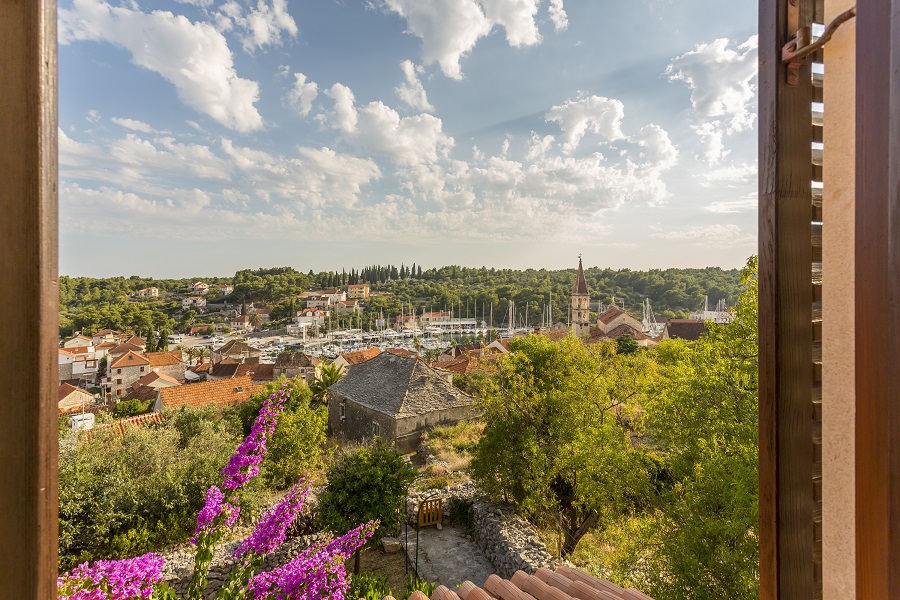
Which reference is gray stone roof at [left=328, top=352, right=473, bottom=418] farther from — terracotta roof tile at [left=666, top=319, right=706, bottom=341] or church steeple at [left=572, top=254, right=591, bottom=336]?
terracotta roof tile at [left=666, top=319, right=706, bottom=341]

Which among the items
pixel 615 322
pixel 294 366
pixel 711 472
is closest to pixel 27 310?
pixel 711 472

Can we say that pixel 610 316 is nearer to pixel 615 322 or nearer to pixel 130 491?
pixel 615 322

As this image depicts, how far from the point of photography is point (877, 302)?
0.87 metres

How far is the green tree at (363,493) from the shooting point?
6.95 metres

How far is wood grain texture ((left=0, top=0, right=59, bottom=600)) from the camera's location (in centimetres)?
61

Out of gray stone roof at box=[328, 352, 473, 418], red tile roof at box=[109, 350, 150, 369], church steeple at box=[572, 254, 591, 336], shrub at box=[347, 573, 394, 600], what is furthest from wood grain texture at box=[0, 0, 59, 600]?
red tile roof at box=[109, 350, 150, 369]

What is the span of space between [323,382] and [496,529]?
14.5m

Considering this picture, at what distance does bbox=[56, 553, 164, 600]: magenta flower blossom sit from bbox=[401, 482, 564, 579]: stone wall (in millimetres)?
5926

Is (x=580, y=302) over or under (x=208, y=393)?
over

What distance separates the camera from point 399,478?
739cm

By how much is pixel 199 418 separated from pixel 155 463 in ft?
9.67

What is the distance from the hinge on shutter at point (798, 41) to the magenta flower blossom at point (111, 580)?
351 cm

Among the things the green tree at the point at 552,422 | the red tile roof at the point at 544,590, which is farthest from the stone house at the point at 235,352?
the red tile roof at the point at 544,590

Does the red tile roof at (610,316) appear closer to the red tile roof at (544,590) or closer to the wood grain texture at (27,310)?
the red tile roof at (544,590)
